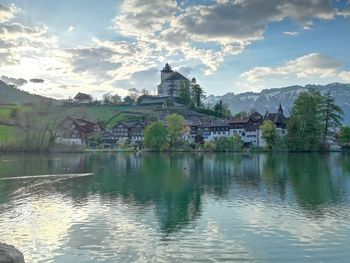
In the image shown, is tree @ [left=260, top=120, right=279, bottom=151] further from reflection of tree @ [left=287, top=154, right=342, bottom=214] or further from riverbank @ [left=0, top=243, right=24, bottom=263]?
riverbank @ [left=0, top=243, right=24, bottom=263]

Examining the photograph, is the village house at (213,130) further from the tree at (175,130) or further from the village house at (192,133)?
the tree at (175,130)

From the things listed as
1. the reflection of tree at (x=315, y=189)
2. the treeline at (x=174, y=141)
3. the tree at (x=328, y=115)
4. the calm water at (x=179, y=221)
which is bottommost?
the calm water at (x=179, y=221)

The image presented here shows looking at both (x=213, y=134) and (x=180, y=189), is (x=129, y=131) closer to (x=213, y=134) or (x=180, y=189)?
(x=213, y=134)

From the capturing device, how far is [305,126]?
136625mm

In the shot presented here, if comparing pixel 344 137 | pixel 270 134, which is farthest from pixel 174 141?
pixel 344 137

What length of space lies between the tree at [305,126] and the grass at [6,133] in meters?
96.8

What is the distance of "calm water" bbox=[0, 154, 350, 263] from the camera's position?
78.6 ft

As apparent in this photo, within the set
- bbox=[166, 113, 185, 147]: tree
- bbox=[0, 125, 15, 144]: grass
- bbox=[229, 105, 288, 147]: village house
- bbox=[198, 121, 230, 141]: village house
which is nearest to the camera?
bbox=[0, 125, 15, 144]: grass

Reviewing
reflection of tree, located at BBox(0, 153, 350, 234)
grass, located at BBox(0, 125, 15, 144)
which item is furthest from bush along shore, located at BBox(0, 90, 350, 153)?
reflection of tree, located at BBox(0, 153, 350, 234)

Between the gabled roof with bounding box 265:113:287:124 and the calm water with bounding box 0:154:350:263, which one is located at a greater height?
the gabled roof with bounding box 265:113:287:124

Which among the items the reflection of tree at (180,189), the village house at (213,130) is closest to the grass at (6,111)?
the village house at (213,130)

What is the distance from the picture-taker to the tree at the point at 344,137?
14725 cm

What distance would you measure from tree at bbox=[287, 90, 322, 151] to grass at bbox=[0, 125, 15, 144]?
318 ft

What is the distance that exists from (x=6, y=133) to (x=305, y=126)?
107 m
